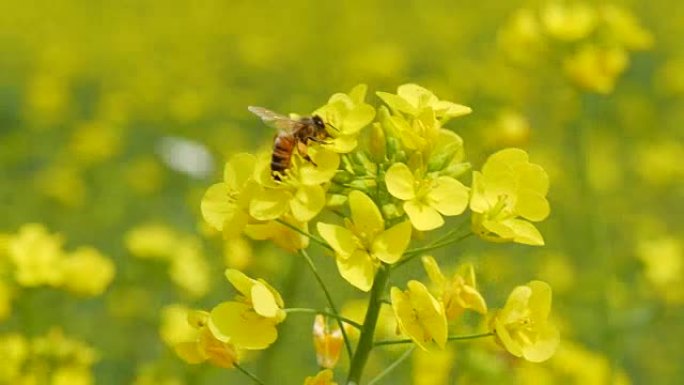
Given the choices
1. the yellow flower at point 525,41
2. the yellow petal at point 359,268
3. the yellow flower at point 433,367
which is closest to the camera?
the yellow petal at point 359,268

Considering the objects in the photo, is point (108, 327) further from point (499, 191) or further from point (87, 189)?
point (499, 191)

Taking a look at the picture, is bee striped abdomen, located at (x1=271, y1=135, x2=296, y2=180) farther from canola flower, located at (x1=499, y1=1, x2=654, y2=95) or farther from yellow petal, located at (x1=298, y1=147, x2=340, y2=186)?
canola flower, located at (x1=499, y1=1, x2=654, y2=95)

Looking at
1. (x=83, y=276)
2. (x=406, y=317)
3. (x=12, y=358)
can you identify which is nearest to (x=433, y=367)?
(x=83, y=276)

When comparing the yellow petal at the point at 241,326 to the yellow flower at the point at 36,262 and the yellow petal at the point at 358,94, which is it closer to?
the yellow petal at the point at 358,94

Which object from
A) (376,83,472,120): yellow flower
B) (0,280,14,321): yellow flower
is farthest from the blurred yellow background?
(376,83,472,120): yellow flower

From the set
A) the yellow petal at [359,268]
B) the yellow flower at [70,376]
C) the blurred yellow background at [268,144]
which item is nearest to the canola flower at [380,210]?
the yellow petal at [359,268]

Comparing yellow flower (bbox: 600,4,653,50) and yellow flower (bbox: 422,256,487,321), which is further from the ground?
yellow flower (bbox: 422,256,487,321)

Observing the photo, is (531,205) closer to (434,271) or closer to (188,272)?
(434,271)
